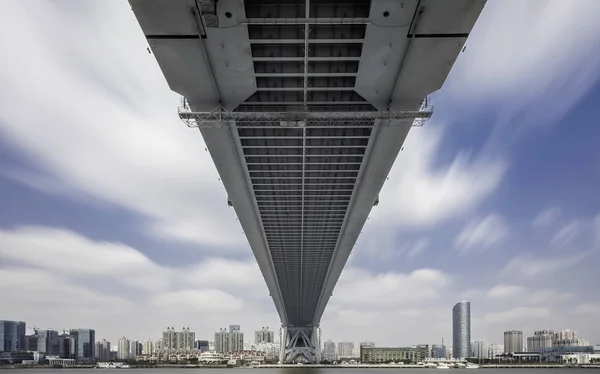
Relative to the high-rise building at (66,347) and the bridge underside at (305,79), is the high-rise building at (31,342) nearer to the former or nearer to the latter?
the high-rise building at (66,347)

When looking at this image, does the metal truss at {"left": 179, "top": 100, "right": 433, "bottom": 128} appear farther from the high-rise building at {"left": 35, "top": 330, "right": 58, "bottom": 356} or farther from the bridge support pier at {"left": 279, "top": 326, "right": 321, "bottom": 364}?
the high-rise building at {"left": 35, "top": 330, "right": 58, "bottom": 356}

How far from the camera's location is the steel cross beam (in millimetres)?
21547

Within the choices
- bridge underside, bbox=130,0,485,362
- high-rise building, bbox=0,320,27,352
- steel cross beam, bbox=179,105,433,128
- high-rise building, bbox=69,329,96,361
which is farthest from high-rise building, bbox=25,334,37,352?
steel cross beam, bbox=179,105,433,128

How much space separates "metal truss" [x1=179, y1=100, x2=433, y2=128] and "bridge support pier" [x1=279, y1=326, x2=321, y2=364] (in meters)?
95.5

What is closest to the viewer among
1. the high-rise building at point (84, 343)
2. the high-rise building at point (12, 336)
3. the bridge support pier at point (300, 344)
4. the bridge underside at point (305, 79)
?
the bridge underside at point (305, 79)

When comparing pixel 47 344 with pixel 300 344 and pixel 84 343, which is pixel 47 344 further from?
pixel 300 344

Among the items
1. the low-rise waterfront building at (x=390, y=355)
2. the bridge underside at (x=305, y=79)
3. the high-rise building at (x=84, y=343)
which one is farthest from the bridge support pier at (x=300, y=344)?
the high-rise building at (x=84, y=343)

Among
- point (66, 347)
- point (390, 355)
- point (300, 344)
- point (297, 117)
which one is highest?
point (297, 117)

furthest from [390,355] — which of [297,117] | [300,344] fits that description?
[297,117]

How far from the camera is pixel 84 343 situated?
191 meters

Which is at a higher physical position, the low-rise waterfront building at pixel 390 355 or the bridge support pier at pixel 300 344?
the bridge support pier at pixel 300 344

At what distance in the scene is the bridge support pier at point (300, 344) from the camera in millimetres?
113188

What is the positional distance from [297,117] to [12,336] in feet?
596

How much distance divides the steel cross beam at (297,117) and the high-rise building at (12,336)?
17138 cm
